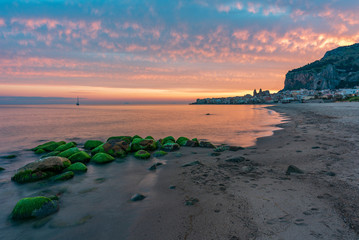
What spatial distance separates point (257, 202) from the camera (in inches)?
179

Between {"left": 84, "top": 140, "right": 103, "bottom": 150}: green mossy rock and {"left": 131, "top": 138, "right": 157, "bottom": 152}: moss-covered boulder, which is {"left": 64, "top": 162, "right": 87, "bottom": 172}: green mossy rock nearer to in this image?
{"left": 131, "top": 138, "right": 157, "bottom": 152}: moss-covered boulder

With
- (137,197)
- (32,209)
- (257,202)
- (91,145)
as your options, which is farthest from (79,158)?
(257,202)

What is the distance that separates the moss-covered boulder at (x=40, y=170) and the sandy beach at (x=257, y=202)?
4.55m

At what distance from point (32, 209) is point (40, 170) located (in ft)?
11.1

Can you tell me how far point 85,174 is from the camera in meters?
7.91

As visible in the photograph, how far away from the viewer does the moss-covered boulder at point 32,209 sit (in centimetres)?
472

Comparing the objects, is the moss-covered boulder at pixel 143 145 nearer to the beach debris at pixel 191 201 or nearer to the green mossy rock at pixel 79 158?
the green mossy rock at pixel 79 158

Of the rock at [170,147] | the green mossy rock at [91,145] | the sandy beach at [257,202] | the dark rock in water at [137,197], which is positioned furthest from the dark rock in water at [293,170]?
the green mossy rock at [91,145]

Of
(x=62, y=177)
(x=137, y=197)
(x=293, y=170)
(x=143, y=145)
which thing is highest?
(x=293, y=170)

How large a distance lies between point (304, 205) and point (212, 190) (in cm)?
224

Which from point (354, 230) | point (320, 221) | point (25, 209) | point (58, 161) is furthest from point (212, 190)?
point (58, 161)

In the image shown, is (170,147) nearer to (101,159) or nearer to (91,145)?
(101,159)

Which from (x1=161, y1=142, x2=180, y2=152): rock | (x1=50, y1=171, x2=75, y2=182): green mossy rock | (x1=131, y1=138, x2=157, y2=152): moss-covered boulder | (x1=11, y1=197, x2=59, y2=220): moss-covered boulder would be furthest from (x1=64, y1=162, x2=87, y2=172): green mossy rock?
(x1=161, y1=142, x2=180, y2=152): rock

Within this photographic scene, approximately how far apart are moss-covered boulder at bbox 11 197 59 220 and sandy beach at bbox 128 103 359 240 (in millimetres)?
2559
